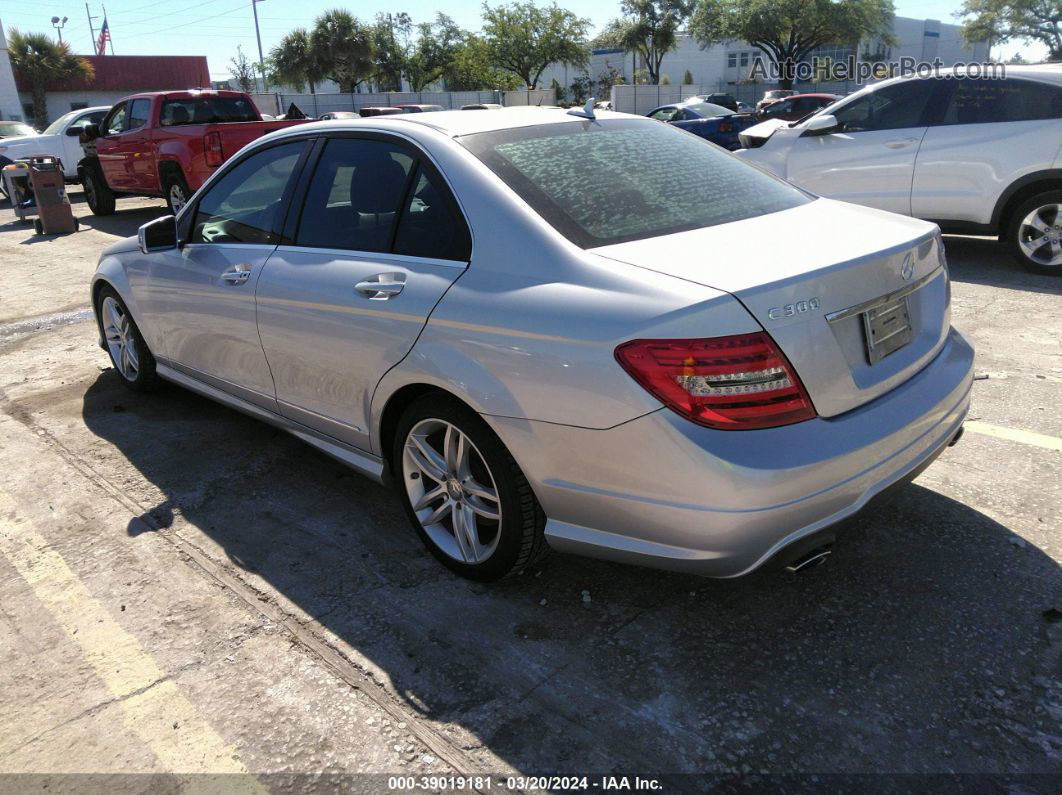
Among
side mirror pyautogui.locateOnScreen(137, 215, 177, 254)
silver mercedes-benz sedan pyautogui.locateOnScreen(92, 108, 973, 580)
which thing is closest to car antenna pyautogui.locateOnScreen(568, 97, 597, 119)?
silver mercedes-benz sedan pyautogui.locateOnScreen(92, 108, 973, 580)

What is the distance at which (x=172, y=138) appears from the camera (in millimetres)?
11977

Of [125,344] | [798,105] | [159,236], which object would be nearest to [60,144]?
[125,344]

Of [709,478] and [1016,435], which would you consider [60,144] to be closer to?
[1016,435]

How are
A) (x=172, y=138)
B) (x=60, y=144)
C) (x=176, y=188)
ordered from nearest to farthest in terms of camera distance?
(x=172, y=138) < (x=176, y=188) < (x=60, y=144)

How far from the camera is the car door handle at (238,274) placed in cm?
377

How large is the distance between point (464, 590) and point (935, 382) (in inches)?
71.4

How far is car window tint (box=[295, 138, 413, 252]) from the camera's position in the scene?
3.24m

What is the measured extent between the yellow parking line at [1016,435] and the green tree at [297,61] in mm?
59132

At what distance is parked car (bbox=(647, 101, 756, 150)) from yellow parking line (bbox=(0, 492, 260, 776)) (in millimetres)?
19007

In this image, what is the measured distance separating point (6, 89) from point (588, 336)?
4472cm

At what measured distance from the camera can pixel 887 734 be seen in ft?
7.53

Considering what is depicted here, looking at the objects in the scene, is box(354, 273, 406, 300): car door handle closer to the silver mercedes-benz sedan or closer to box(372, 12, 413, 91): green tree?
the silver mercedes-benz sedan

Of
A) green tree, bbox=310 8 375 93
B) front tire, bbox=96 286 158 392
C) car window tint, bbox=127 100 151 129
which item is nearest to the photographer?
front tire, bbox=96 286 158 392

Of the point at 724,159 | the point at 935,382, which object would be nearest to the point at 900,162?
the point at 724,159
